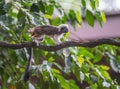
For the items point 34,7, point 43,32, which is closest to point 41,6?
point 34,7

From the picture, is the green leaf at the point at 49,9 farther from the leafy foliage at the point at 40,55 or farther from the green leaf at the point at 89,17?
the green leaf at the point at 89,17

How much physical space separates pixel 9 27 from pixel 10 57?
0.35 ft

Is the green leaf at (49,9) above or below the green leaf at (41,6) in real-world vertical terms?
below

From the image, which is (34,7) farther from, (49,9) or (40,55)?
(40,55)

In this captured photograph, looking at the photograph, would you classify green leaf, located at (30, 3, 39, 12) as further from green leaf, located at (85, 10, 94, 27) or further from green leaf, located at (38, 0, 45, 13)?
green leaf, located at (85, 10, 94, 27)

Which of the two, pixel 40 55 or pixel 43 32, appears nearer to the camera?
pixel 43 32

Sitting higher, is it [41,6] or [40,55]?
[41,6]

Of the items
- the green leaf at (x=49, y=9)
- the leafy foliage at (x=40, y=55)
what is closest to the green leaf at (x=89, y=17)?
the leafy foliage at (x=40, y=55)

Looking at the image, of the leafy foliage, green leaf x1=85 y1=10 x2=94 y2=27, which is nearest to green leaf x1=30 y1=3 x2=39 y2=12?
the leafy foliage

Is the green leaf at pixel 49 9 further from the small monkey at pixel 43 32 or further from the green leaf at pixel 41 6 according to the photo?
the small monkey at pixel 43 32

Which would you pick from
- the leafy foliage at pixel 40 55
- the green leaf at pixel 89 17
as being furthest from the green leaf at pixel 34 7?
the green leaf at pixel 89 17

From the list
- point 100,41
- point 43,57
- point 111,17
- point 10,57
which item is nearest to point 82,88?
point 111,17

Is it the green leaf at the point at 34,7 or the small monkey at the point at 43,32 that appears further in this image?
the green leaf at the point at 34,7

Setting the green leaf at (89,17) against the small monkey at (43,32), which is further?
the green leaf at (89,17)
